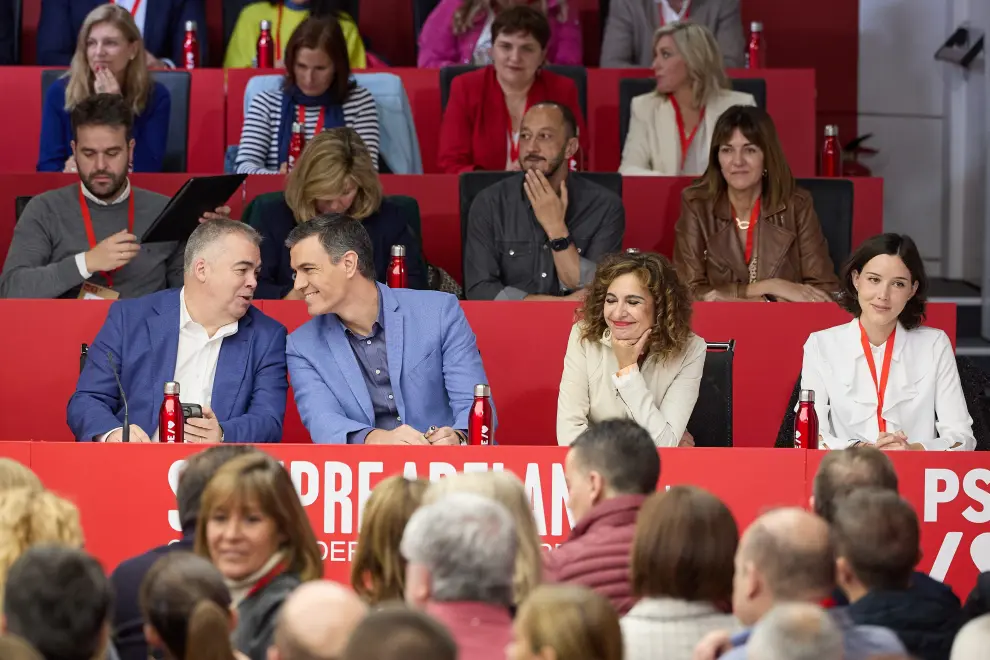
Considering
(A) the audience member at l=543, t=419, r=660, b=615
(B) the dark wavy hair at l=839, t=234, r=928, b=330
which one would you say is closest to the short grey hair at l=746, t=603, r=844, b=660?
(A) the audience member at l=543, t=419, r=660, b=615

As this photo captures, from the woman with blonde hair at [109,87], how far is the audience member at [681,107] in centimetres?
200

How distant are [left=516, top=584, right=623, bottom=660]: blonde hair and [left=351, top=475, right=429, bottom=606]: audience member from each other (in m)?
0.64

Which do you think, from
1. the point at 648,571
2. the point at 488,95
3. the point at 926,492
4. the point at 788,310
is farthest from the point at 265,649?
the point at 488,95

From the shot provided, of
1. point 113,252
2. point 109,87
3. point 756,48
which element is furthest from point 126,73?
point 756,48

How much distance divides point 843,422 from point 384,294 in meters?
1.42

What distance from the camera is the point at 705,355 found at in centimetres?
513

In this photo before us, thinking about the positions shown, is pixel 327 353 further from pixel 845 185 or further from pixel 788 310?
pixel 845 185

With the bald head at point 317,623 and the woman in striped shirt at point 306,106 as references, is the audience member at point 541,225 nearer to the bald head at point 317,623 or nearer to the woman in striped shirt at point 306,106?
the woman in striped shirt at point 306,106

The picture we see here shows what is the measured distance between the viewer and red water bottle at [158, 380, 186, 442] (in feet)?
14.9

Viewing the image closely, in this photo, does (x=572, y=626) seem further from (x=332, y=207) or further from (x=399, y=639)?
(x=332, y=207)

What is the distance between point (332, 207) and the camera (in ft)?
19.5

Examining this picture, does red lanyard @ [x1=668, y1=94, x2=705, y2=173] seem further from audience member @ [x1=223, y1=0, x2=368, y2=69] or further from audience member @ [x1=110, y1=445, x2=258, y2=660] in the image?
audience member @ [x1=110, y1=445, x2=258, y2=660]

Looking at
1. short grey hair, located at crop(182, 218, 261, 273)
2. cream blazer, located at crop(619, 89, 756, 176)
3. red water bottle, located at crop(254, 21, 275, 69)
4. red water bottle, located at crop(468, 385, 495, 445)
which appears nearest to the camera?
red water bottle, located at crop(468, 385, 495, 445)

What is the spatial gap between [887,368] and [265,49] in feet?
12.6
